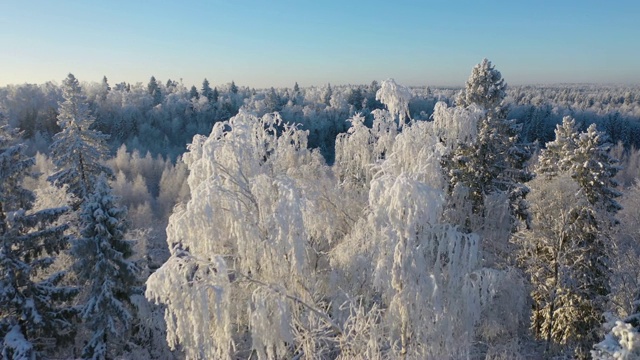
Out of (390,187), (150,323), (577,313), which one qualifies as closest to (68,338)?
(150,323)

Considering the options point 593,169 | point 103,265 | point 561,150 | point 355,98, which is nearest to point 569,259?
point 593,169

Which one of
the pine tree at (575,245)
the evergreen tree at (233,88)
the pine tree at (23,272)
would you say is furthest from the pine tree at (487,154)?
the evergreen tree at (233,88)

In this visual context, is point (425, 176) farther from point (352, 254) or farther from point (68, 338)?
point (68, 338)

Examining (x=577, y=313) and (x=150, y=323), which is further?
(x=577, y=313)

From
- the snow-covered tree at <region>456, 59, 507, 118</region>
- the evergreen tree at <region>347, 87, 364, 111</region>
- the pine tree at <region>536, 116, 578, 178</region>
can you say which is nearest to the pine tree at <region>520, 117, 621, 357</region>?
the pine tree at <region>536, 116, 578, 178</region>

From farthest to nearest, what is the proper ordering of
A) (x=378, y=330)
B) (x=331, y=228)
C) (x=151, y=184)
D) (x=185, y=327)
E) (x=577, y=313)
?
(x=151, y=184) < (x=577, y=313) < (x=331, y=228) < (x=378, y=330) < (x=185, y=327)

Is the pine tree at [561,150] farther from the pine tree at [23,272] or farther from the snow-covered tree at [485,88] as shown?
the pine tree at [23,272]
